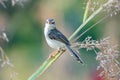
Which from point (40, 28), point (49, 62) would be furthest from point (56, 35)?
point (40, 28)

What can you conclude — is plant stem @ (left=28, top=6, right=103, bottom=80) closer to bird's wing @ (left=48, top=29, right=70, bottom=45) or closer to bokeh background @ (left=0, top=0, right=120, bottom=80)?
bird's wing @ (left=48, top=29, right=70, bottom=45)

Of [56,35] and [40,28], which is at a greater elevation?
[56,35]

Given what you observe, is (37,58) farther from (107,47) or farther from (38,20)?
(107,47)

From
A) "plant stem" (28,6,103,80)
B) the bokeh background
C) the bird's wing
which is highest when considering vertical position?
"plant stem" (28,6,103,80)

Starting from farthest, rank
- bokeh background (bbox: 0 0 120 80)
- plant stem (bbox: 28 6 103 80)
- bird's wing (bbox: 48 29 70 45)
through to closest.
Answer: bokeh background (bbox: 0 0 120 80), bird's wing (bbox: 48 29 70 45), plant stem (bbox: 28 6 103 80)

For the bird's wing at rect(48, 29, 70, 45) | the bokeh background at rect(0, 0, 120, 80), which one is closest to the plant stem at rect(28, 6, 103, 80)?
the bird's wing at rect(48, 29, 70, 45)

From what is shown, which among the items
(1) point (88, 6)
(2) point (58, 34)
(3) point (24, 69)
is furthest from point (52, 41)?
(3) point (24, 69)

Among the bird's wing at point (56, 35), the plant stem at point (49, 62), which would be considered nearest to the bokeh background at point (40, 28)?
the bird's wing at point (56, 35)

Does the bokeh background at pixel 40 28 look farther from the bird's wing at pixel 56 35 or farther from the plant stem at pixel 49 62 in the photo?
the plant stem at pixel 49 62

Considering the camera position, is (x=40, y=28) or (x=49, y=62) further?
(x=40, y=28)

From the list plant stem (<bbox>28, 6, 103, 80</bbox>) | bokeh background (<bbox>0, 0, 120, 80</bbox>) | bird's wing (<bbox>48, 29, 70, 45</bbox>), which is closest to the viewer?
plant stem (<bbox>28, 6, 103, 80</bbox>)

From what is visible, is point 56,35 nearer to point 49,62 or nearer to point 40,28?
point 49,62
